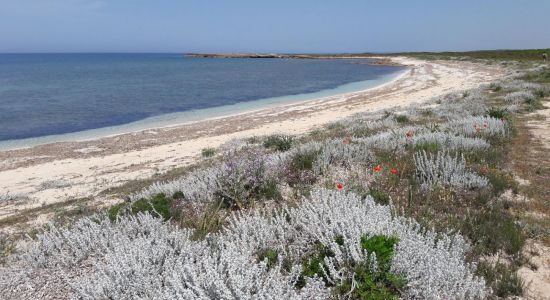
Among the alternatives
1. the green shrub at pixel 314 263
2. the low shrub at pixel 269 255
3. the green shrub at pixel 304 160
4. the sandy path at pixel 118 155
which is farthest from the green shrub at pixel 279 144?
the green shrub at pixel 314 263

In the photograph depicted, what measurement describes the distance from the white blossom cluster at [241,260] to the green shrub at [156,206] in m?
0.72

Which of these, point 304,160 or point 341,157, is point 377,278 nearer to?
point 304,160

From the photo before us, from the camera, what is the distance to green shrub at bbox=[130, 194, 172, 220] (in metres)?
5.34

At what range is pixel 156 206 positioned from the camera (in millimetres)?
5434

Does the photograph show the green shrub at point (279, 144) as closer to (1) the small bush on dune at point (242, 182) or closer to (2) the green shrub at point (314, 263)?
(1) the small bush on dune at point (242, 182)

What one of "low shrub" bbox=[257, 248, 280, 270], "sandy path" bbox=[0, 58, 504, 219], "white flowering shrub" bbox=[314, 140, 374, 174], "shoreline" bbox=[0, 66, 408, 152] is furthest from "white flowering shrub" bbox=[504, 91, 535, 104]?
"shoreline" bbox=[0, 66, 408, 152]

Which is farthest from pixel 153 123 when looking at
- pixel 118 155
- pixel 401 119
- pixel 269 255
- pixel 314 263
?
pixel 314 263

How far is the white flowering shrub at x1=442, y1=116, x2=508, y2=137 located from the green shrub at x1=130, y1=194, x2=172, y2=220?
6940 millimetres

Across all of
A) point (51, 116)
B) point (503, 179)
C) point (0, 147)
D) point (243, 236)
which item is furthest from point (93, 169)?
point (51, 116)

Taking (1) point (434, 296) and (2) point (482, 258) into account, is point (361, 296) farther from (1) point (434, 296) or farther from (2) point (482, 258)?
(2) point (482, 258)

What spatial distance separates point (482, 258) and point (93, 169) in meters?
13.3

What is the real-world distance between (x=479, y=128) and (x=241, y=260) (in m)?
7.99

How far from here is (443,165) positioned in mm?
5965

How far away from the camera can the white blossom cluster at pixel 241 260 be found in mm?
3027
